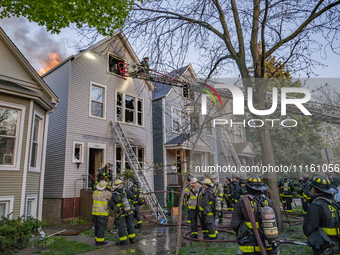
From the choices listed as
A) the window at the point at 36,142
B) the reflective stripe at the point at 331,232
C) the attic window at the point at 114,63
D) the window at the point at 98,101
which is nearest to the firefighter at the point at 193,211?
the reflective stripe at the point at 331,232

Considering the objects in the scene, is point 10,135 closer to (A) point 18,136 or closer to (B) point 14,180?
(A) point 18,136

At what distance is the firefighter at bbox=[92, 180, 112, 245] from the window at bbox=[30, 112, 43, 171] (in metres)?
3.54

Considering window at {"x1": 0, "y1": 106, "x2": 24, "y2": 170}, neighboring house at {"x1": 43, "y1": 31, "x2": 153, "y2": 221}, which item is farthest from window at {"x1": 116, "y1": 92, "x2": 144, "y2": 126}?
window at {"x1": 0, "y1": 106, "x2": 24, "y2": 170}

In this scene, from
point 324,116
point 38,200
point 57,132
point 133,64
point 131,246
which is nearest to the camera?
point 131,246

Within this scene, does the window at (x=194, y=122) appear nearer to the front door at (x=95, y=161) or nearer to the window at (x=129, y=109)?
the front door at (x=95, y=161)

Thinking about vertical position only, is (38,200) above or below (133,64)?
below

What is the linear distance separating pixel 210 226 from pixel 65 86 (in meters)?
9.99

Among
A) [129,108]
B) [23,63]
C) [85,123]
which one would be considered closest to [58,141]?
[85,123]

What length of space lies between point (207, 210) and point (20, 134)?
6.75m

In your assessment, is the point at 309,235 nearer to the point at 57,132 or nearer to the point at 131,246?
the point at 131,246

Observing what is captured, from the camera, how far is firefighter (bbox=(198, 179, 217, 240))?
7.82 meters

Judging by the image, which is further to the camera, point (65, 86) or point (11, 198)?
point (65, 86)

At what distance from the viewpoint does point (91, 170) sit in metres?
13.9

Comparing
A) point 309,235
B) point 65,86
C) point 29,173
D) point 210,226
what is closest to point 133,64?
point 65,86
